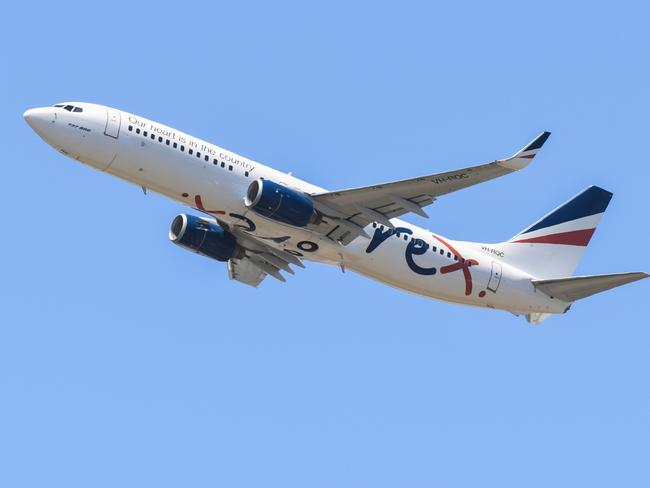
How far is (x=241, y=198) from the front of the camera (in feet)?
167

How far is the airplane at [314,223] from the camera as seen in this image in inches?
1950

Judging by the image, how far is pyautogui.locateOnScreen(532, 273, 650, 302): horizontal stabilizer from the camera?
52688 millimetres

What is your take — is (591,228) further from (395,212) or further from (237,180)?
(237,180)

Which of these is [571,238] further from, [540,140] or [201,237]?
[201,237]

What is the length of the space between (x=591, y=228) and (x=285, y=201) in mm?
20492

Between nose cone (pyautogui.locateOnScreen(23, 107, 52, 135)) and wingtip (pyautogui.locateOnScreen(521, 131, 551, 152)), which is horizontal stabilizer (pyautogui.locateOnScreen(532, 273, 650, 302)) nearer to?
wingtip (pyautogui.locateOnScreen(521, 131, 551, 152))

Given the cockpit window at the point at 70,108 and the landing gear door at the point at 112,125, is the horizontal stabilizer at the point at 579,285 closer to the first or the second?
the landing gear door at the point at 112,125

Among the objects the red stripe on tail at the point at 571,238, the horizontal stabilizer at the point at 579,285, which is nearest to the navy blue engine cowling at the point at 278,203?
the horizontal stabilizer at the point at 579,285

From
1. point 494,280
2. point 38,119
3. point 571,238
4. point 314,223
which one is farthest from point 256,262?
point 571,238

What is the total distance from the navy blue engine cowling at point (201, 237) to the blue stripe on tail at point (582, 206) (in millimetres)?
17015

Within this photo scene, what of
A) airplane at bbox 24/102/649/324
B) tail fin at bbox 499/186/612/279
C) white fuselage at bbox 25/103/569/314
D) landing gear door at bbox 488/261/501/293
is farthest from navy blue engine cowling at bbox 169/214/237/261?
tail fin at bbox 499/186/612/279

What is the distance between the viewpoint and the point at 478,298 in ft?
186

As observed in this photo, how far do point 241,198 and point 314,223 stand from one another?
3.62 meters

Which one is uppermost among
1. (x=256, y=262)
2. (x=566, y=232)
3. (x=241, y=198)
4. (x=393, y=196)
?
(x=566, y=232)
